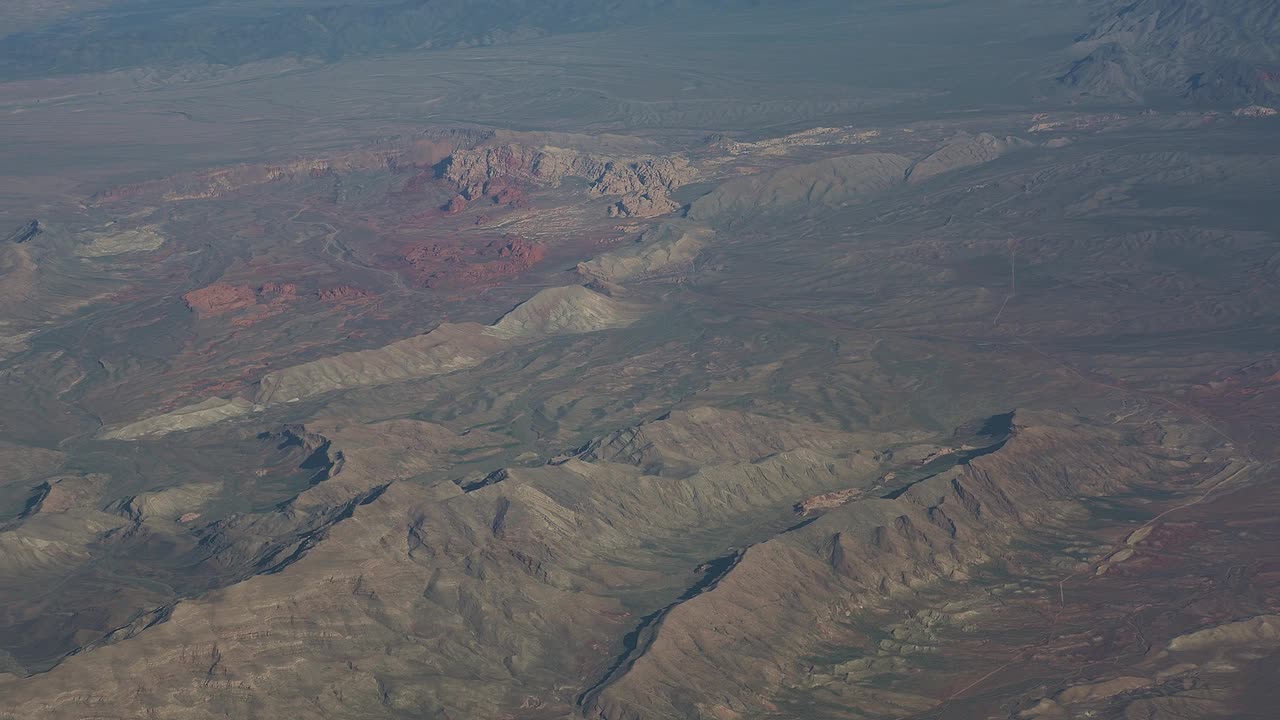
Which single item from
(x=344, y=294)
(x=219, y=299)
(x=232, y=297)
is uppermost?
(x=219, y=299)

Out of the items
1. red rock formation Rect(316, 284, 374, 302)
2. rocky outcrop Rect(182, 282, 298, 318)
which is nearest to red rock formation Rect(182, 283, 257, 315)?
rocky outcrop Rect(182, 282, 298, 318)

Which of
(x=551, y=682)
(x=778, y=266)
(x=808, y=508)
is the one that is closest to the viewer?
(x=551, y=682)

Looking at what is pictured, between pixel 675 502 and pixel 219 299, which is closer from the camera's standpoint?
pixel 675 502

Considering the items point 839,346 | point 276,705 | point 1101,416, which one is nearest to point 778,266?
point 839,346

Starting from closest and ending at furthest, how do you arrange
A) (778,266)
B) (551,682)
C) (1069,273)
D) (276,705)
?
1. (276,705)
2. (551,682)
3. (1069,273)
4. (778,266)

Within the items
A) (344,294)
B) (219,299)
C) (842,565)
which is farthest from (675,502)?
(219,299)

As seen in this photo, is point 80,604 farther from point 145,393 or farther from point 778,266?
point 778,266

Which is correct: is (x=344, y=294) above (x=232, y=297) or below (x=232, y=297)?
below

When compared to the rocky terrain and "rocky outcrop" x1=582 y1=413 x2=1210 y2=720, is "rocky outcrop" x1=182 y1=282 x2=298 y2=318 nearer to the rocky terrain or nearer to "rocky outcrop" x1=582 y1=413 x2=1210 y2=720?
the rocky terrain

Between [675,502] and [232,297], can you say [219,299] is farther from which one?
[675,502]

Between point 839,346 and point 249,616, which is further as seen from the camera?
point 839,346

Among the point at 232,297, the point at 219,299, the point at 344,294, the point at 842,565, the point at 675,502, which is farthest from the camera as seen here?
the point at 344,294
